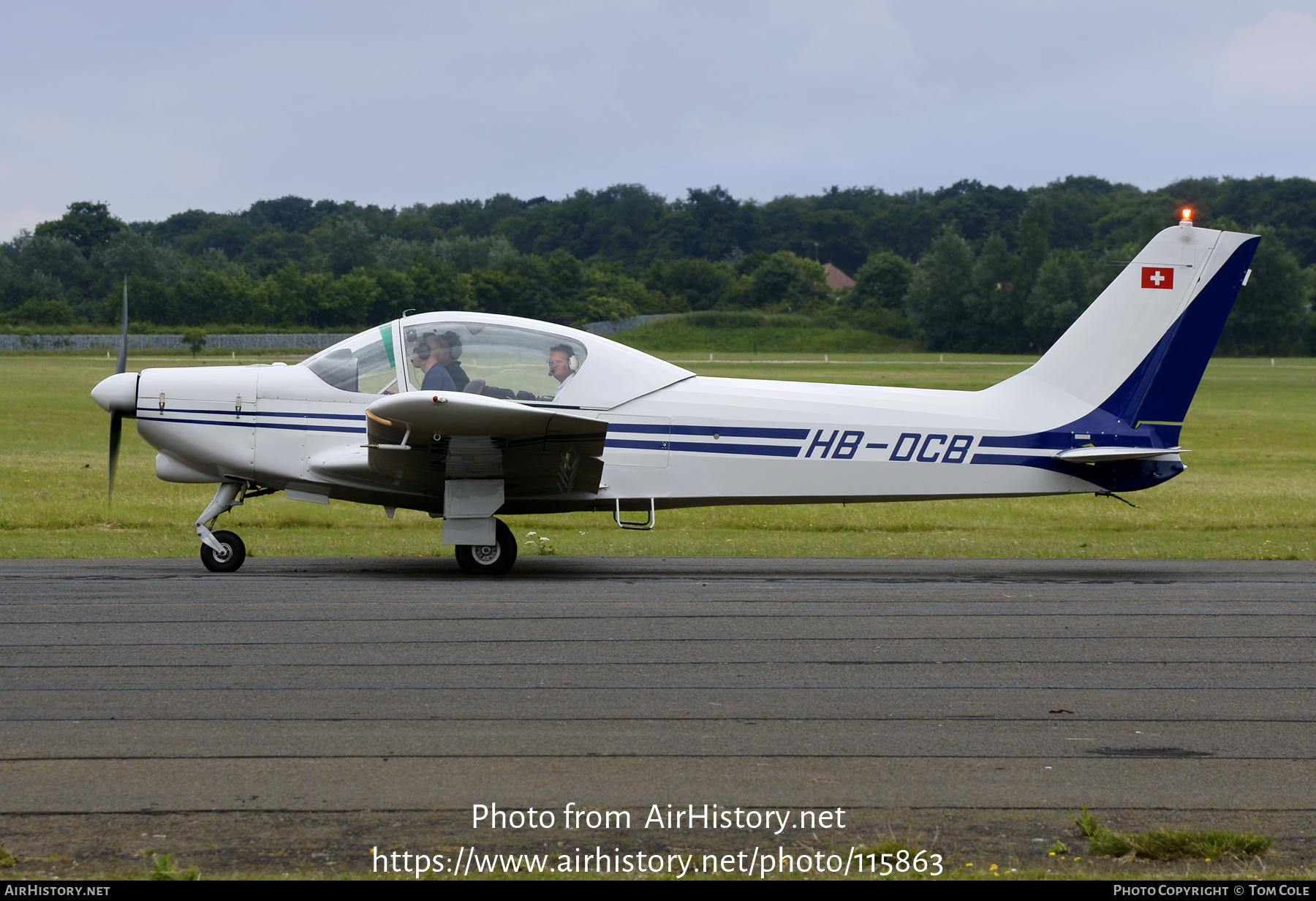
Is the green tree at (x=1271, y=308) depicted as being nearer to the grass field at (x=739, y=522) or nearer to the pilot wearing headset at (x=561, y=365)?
the grass field at (x=739, y=522)

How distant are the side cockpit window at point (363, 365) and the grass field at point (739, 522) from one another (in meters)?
2.37

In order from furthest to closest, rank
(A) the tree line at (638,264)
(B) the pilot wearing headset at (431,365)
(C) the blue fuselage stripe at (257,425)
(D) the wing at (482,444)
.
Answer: (A) the tree line at (638,264)
(C) the blue fuselage stripe at (257,425)
(B) the pilot wearing headset at (431,365)
(D) the wing at (482,444)

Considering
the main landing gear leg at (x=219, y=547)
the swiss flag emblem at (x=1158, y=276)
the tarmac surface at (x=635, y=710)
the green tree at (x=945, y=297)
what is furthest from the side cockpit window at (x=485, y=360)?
the green tree at (x=945, y=297)

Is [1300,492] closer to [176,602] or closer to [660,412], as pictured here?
[660,412]

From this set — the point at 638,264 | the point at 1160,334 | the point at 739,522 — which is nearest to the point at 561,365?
the point at 1160,334

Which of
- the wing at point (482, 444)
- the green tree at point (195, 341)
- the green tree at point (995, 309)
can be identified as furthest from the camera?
the green tree at point (995, 309)

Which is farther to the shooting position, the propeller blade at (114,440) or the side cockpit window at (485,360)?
the propeller blade at (114,440)

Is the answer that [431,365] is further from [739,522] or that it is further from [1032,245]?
[1032,245]

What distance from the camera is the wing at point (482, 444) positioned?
8.52m

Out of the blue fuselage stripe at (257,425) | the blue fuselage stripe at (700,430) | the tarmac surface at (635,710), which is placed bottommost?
the tarmac surface at (635,710)

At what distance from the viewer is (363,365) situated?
9.75 metres

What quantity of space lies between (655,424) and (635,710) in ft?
14.5

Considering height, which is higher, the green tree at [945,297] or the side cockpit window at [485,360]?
the green tree at [945,297]
